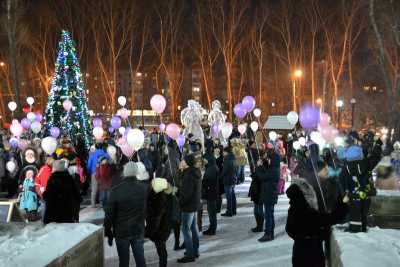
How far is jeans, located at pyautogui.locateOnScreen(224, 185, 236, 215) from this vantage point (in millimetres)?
10552

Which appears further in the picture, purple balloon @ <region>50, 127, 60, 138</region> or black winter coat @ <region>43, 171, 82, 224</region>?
purple balloon @ <region>50, 127, 60, 138</region>

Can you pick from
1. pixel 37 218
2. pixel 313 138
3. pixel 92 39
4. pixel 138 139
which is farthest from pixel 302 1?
pixel 37 218

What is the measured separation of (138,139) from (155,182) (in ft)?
17.4

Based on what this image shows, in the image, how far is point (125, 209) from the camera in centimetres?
582

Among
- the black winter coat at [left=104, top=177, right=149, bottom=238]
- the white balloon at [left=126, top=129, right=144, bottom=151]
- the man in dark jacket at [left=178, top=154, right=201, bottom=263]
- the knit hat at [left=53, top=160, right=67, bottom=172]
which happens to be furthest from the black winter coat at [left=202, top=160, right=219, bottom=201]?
the black winter coat at [left=104, top=177, right=149, bottom=238]

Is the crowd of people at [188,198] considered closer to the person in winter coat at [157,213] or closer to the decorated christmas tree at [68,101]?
the person in winter coat at [157,213]

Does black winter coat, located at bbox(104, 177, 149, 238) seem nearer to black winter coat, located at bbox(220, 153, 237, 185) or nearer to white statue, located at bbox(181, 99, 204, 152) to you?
black winter coat, located at bbox(220, 153, 237, 185)

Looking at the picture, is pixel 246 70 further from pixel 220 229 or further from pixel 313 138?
pixel 220 229

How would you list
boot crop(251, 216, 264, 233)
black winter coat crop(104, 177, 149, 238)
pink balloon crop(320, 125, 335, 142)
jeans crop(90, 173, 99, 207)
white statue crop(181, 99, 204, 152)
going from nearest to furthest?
black winter coat crop(104, 177, 149, 238)
boot crop(251, 216, 264, 233)
jeans crop(90, 173, 99, 207)
pink balloon crop(320, 125, 335, 142)
white statue crop(181, 99, 204, 152)

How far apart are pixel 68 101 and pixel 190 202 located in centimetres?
1375

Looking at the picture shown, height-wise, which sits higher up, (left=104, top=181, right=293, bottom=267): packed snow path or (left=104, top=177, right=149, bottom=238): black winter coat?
(left=104, top=177, right=149, bottom=238): black winter coat

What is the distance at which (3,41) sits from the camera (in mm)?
33281

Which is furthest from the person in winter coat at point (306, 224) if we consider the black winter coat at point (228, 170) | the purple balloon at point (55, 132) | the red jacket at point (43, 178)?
the purple balloon at point (55, 132)

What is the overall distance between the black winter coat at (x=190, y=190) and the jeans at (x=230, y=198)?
2.96m
